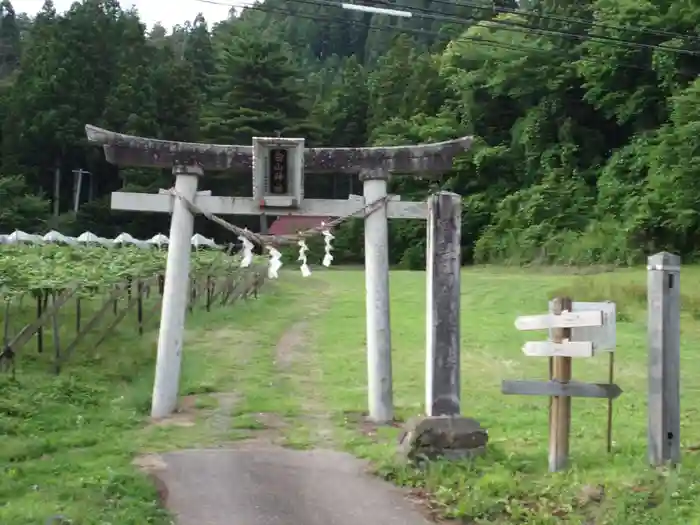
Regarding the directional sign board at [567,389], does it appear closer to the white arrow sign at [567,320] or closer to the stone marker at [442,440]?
the white arrow sign at [567,320]

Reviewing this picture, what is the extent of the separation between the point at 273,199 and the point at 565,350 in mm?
4537

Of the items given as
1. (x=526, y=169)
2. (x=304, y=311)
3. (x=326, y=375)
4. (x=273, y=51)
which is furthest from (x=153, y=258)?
(x=273, y=51)

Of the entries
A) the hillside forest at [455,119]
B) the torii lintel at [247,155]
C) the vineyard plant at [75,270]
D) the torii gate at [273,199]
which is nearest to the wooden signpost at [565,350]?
the torii gate at [273,199]

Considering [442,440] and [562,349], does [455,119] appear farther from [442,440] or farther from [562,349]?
[562,349]

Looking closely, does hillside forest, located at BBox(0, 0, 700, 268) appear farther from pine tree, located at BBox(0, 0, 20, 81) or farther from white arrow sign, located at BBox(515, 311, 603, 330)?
white arrow sign, located at BBox(515, 311, 603, 330)

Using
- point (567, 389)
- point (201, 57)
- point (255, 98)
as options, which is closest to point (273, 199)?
point (567, 389)

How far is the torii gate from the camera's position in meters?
10.2

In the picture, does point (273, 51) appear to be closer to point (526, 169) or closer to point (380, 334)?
point (526, 169)

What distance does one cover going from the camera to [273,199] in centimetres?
1030

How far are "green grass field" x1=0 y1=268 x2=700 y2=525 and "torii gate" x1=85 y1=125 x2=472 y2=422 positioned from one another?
29.6 inches

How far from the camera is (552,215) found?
39.4 meters

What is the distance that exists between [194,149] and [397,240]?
36.4 meters

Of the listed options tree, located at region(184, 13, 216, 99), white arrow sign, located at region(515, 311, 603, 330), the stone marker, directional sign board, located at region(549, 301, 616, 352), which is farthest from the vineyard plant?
tree, located at region(184, 13, 216, 99)

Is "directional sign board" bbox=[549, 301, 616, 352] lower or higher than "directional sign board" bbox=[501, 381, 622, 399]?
higher
